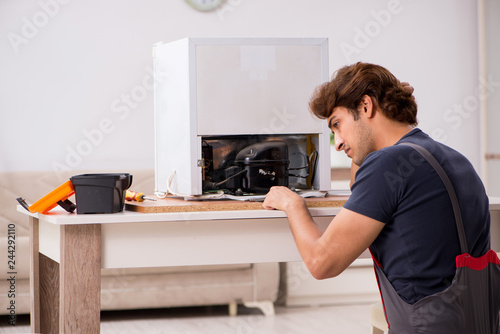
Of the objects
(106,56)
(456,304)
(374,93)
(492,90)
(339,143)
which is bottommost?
(456,304)

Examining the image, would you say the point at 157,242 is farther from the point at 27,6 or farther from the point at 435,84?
the point at 435,84

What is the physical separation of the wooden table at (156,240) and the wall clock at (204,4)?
244cm

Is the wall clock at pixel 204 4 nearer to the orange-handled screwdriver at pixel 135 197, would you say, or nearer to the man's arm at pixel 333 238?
the orange-handled screwdriver at pixel 135 197

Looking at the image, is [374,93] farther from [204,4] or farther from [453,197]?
[204,4]

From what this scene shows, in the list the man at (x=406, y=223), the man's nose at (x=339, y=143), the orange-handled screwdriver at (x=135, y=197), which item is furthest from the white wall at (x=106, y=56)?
the man at (x=406, y=223)

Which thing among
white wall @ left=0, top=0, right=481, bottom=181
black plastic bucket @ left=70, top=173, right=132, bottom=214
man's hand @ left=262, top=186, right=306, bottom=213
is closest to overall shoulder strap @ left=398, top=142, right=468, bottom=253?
man's hand @ left=262, top=186, right=306, bottom=213

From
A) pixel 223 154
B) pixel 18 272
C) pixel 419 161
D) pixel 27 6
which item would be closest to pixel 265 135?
pixel 223 154

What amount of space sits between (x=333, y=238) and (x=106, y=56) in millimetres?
2703

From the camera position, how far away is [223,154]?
1705 mm

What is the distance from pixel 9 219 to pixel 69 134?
604 millimetres

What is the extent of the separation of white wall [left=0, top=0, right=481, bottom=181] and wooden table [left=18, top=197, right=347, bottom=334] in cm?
215

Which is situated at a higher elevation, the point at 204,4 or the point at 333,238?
the point at 204,4

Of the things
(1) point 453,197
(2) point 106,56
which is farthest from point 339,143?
(2) point 106,56

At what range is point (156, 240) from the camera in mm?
1404
